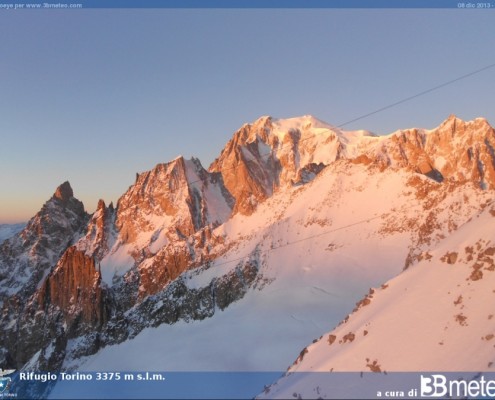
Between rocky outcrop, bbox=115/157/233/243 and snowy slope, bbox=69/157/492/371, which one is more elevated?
rocky outcrop, bbox=115/157/233/243

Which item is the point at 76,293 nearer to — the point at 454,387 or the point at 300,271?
the point at 300,271

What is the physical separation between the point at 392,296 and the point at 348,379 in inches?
290

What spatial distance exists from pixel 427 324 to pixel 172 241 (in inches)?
5300

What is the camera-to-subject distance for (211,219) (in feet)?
558

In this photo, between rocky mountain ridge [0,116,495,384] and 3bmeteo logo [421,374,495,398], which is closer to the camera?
3bmeteo logo [421,374,495,398]

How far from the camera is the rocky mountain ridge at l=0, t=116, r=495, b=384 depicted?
8131cm

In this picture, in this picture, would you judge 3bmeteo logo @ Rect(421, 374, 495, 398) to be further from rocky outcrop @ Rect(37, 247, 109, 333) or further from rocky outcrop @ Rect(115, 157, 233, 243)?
rocky outcrop @ Rect(115, 157, 233, 243)

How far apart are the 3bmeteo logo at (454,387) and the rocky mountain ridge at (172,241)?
1541 cm

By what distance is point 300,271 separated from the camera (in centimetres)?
7888

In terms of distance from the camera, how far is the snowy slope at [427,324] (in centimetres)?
2102

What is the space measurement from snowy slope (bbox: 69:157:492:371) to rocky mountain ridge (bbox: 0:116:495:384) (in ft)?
1.65

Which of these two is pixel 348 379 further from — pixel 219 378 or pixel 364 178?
pixel 364 178

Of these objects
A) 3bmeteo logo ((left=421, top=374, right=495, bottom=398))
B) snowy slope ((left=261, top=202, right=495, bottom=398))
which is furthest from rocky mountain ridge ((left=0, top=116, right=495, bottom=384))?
3bmeteo logo ((left=421, top=374, right=495, bottom=398))

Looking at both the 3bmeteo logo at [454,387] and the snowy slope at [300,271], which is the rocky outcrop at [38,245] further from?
the 3bmeteo logo at [454,387]
